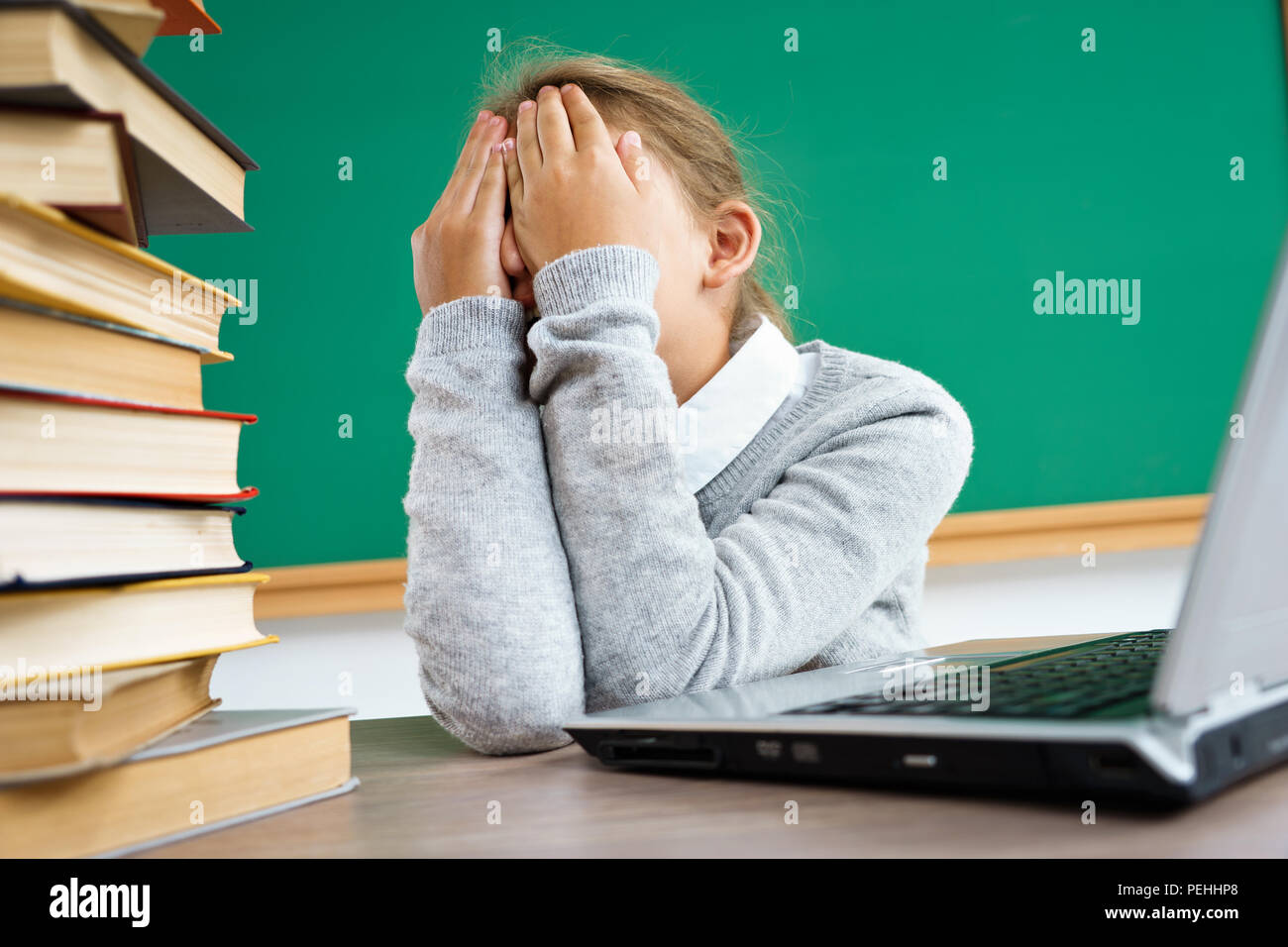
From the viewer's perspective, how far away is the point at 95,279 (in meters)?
0.39

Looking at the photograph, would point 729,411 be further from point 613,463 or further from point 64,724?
Result: point 64,724

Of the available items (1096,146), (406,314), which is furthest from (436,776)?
(1096,146)

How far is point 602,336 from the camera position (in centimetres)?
67

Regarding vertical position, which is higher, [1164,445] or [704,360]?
[704,360]

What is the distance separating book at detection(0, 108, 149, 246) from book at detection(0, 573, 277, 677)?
151mm

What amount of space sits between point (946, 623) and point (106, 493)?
1346 mm

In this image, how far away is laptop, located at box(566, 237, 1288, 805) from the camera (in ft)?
Result: 0.90

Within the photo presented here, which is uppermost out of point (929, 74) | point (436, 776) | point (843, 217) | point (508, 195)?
point (929, 74)

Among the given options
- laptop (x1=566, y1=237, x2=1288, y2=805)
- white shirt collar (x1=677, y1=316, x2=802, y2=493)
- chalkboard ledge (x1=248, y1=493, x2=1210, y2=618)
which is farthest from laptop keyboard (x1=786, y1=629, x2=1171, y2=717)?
chalkboard ledge (x1=248, y1=493, x2=1210, y2=618)

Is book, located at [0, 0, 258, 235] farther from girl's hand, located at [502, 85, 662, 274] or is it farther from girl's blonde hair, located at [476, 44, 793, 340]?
girl's blonde hair, located at [476, 44, 793, 340]
